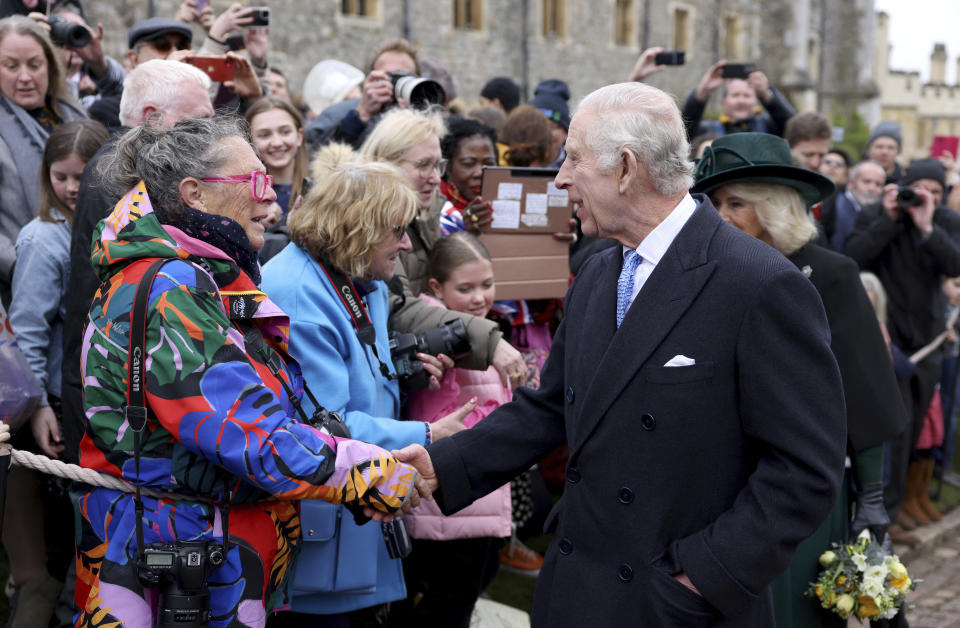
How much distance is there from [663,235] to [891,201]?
445 cm

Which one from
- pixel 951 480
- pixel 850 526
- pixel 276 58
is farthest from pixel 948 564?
pixel 276 58

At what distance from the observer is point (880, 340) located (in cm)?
333

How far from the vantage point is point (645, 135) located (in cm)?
226

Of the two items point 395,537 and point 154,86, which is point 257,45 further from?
point 395,537

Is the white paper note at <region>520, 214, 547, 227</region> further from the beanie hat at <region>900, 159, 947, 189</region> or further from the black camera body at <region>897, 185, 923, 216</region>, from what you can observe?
the beanie hat at <region>900, 159, 947, 189</region>

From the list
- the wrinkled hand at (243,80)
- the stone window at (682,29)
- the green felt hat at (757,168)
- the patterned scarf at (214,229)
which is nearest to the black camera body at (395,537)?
the patterned scarf at (214,229)

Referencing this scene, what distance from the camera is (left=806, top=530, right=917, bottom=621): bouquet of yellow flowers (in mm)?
3162

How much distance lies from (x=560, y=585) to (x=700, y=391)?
0.65m

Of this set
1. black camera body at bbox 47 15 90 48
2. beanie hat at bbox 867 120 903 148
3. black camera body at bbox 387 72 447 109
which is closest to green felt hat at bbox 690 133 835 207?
black camera body at bbox 387 72 447 109

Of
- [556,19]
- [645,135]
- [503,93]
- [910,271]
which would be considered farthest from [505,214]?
[556,19]

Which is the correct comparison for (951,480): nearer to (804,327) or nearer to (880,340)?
(880,340)

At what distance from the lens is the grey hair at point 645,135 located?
227cm

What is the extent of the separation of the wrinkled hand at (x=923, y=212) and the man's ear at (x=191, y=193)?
16.8 ft

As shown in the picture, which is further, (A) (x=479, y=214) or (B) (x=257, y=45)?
(B) (x=257, y=45)
